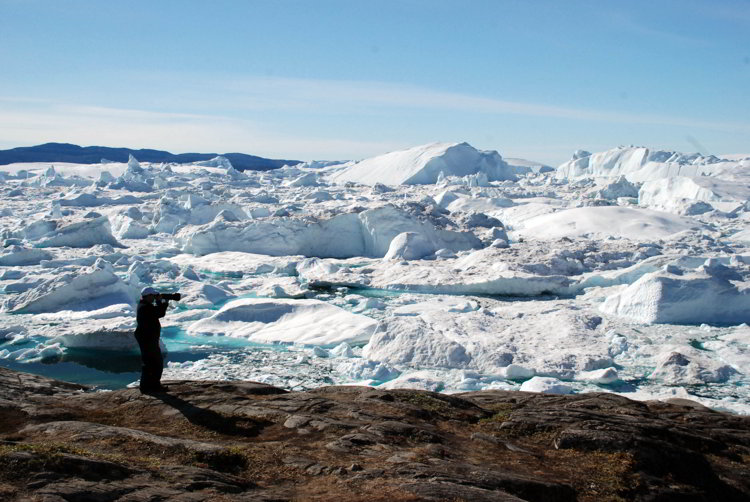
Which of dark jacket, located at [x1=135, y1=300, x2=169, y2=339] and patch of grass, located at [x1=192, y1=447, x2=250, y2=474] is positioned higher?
dark jacket, located at [x1=135, y1=300, x2=169, y2=339]

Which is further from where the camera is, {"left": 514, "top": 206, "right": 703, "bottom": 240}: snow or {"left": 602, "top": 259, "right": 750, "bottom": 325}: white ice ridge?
{"left": 514, "top": 206, "right": 703, "bottom": 240}: snow

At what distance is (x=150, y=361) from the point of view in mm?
5547

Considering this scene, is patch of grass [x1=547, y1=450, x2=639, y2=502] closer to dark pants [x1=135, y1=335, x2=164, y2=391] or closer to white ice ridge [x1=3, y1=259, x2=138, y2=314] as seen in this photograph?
dark pants [x1=135, y1=335, x2=164, y2=391]

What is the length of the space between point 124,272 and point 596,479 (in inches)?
785

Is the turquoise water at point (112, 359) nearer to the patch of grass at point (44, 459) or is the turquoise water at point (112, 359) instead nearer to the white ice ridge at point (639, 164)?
the patch of grass at point (44, 459)

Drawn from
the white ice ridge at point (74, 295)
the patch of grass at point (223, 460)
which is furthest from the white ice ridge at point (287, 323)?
the patch of grass at point (223, 460)

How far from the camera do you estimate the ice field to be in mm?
11742

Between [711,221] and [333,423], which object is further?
[711,221]

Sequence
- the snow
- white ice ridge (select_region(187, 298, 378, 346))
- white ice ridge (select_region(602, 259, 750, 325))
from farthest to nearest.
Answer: the snow → white ice ridge (select_region(602, 259, 750, 325)) → white ice ridge (select_region(187, 298, 378, 346))

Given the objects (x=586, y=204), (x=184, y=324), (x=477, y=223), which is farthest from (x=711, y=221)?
(x=184, y=324)

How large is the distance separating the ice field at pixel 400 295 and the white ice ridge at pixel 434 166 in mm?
21324

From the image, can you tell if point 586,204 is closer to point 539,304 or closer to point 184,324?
point 539,304

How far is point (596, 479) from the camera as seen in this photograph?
407 centimetres

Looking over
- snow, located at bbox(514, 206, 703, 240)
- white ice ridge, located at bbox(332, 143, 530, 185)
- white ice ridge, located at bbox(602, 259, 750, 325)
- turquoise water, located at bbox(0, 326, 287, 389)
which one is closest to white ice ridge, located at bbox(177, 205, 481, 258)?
snow, located at bbox(514, 206, 703, 240)
